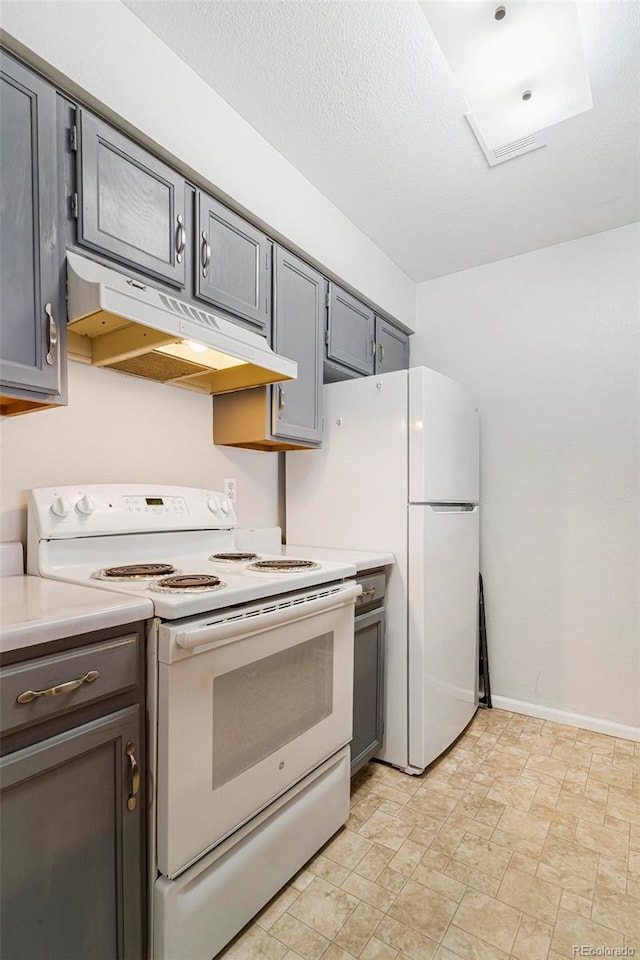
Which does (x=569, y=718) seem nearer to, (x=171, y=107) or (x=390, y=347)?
(x=390, y=347)

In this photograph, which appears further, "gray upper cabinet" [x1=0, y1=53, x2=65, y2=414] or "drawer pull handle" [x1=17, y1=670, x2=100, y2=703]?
"gray upper cabinet" [x1=0, y1=53, x2=65, y2=414]

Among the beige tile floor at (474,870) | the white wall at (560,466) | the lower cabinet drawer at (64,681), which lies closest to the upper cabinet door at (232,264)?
the lower cabinet drawer at (64,681)

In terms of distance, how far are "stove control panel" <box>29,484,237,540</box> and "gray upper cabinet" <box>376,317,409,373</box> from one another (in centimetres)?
127

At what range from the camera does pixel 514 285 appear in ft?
8.81

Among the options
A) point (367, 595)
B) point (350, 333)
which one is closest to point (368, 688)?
point (367, 595)

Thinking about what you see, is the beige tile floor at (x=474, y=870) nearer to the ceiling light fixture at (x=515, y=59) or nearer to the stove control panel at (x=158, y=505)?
the stove control panel at (x=158, y=505)

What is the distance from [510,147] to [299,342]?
1072 mm

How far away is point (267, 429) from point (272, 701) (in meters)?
0.99

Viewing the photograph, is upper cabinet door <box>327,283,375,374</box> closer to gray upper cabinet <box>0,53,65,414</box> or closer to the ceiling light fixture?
the ceiling light fixture

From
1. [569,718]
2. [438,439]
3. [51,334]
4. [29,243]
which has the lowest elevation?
[569,718]

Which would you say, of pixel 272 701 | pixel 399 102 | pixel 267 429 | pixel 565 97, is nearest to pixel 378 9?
pixel 399 102

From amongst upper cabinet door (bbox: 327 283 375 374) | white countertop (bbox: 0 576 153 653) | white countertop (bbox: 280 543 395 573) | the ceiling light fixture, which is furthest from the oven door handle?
the ceiling light fixture

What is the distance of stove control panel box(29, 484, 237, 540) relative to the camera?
1.38m

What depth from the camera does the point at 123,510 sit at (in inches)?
61.4
